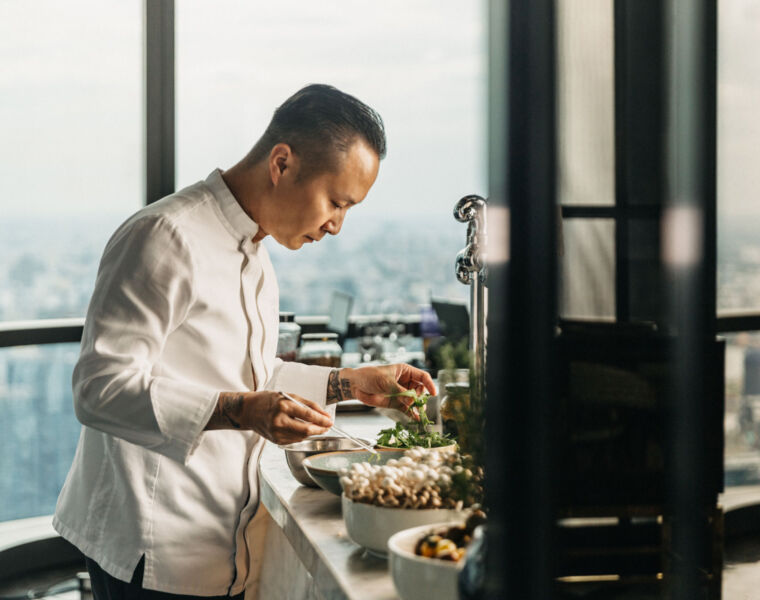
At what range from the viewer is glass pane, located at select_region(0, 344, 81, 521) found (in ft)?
10.6

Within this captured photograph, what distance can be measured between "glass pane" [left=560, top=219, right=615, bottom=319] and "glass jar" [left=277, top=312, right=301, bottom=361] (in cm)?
206

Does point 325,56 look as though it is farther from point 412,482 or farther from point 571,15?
point 571,15

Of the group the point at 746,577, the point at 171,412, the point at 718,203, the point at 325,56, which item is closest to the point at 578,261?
the point at 718,203

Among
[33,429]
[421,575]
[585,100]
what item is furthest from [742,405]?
[33,429]

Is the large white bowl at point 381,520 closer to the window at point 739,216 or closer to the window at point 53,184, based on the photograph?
the window at point 739,216

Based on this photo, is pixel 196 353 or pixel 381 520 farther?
pixel 196 353

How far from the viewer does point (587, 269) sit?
0.52 m

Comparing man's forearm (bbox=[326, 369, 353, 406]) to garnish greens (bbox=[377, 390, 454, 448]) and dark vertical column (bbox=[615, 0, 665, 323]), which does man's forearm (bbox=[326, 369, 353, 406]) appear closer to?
garnish greens (bbox=[377, 390, 454, 448])

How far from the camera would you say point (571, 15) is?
498 millimetres

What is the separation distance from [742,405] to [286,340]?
2.13 m

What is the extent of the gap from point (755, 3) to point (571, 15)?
112 mm

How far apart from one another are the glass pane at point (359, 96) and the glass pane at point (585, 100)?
3.03 m

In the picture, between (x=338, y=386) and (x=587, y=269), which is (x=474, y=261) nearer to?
(x=338, y=386)

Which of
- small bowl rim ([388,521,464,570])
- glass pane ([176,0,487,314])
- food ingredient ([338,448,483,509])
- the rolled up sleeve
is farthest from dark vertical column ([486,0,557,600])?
glass pane ([176,0,487,314])
